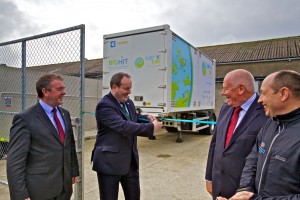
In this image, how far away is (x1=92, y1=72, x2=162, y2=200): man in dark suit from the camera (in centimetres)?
270

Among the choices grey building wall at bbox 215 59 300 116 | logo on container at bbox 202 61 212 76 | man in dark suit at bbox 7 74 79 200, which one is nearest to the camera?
man in dark suit at bbox 7 74 79 200

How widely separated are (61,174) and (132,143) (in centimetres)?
86

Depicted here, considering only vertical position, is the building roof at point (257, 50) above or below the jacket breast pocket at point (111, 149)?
above

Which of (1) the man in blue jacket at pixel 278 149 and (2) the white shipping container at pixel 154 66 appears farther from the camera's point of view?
(2) the white shipping container at pixel 154 66

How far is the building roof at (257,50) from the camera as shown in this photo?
59.7 feet

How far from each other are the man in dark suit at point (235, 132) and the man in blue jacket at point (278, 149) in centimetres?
18

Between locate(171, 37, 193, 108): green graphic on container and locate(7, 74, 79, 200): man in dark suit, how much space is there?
5.16 meters

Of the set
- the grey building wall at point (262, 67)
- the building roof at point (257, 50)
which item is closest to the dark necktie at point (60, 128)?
the grey building wall at point (262, 67)

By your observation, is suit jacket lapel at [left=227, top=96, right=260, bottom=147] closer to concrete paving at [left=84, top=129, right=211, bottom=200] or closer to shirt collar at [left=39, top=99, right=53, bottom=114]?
shirt collar at [left=39, top=99, right=53, bottom=114]

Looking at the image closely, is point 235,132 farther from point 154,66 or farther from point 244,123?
point 154,66

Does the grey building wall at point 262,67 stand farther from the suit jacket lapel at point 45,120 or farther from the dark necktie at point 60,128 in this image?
the suit jacket lapel at point 45,120

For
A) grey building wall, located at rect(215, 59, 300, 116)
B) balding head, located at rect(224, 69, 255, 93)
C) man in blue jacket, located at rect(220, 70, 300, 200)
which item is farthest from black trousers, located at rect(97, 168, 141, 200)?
grey building wall, located at rect(215, 59, 300, 116)

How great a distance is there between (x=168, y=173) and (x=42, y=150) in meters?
3.98

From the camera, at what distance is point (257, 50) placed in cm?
2053
